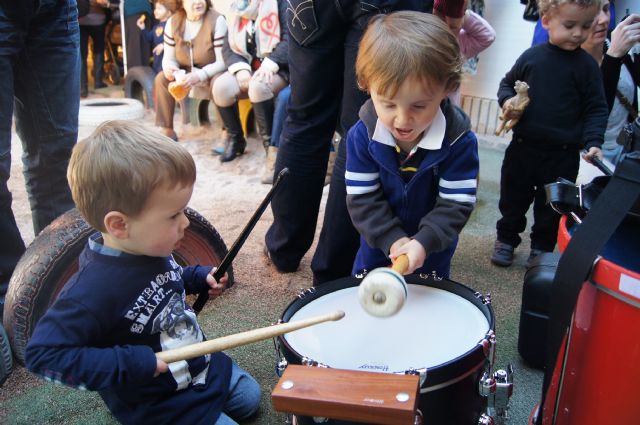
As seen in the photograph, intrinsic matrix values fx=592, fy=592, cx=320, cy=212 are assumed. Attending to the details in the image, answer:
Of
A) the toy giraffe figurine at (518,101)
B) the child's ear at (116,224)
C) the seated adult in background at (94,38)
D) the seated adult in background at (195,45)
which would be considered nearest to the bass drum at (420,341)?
the child's ear at (116,224)

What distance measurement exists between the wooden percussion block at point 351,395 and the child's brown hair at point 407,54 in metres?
0.63

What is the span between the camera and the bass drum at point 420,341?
1.03 meters

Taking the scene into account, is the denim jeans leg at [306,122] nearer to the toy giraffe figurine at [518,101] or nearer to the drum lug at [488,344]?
the toy giraffe figurine at [518,101]

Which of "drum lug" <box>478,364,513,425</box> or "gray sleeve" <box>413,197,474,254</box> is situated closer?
"drum lug" <box>478,364,513,425</box>

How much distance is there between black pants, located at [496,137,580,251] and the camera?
2250 millimetres

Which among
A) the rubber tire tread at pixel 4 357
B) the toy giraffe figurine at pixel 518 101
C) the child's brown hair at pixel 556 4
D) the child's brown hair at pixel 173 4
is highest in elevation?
the child's brown hair at pixel 556 4

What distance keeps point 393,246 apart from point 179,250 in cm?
87

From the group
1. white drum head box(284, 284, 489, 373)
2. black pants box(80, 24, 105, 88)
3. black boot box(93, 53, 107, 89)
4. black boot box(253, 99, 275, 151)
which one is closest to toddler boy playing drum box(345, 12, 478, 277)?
white drum head box(284, 284, 489, 373)

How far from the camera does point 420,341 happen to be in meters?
1.16

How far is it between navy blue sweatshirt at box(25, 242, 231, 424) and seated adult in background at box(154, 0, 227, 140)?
9.85 feet

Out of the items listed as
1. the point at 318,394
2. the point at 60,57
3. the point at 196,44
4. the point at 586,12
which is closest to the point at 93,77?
the point at 196,44

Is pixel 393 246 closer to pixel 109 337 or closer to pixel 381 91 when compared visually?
pixel 381 91

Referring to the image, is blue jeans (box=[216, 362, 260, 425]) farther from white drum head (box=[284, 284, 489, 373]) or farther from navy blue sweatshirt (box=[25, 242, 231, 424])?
white drum head (box=[284, 284, 489, 373])

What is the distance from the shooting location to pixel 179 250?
1964 millimetres
